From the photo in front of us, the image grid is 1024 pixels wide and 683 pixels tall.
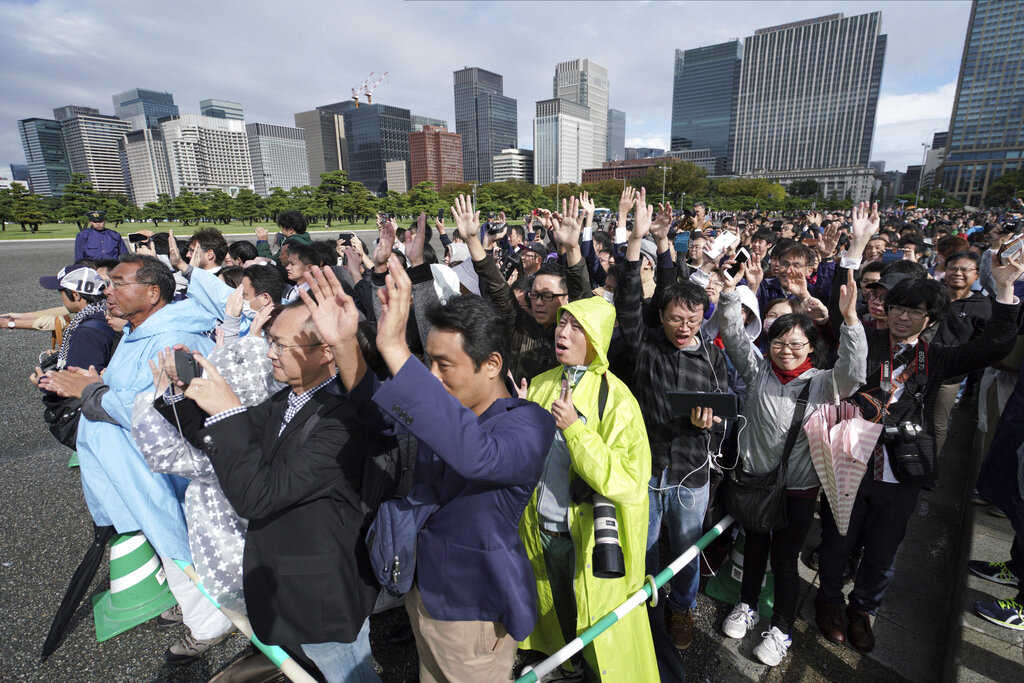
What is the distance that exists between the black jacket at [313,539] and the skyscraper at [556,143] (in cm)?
13839

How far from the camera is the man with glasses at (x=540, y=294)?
3326 millimetres

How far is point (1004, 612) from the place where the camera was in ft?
8.23

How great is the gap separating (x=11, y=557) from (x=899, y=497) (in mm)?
5824

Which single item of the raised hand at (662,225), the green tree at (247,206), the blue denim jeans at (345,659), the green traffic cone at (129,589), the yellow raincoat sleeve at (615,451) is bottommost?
the green traffic cone at (129,589)

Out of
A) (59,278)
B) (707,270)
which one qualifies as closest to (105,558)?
(59,278)

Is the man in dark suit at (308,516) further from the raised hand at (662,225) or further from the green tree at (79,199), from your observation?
the green tree at (79,199)

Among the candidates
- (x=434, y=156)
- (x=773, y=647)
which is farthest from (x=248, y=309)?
(x=434, y=156)

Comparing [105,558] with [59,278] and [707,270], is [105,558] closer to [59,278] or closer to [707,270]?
[59,278]

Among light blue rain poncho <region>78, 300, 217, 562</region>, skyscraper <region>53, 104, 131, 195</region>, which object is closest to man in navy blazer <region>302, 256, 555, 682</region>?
light blue rain poncho <region>78, 300, 217, 562</region>

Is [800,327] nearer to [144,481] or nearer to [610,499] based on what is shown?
[610,499]

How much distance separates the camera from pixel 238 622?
6.59 feet

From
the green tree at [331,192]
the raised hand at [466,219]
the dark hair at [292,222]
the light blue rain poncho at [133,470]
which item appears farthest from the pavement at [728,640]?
the green tree at [331,192]

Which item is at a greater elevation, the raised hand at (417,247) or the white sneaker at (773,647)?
the raised hand at (417,247)

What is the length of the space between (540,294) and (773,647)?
246 centimetres
